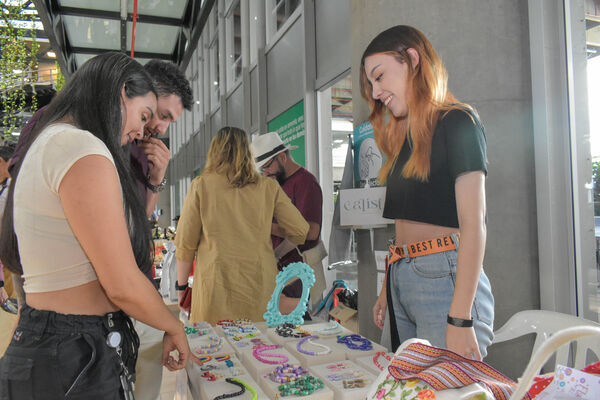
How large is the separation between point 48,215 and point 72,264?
117mm

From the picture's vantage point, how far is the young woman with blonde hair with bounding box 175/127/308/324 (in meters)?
2.15

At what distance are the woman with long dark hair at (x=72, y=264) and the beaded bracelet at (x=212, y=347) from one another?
42 centimetres

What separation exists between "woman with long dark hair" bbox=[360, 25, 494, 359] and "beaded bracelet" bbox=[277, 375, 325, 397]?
490mm

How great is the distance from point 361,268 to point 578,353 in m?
1.54

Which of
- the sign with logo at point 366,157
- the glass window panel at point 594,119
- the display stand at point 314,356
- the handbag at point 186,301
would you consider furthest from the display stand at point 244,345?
the glass window panel at point 594,119

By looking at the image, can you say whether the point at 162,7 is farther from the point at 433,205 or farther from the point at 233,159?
the point at 433,205

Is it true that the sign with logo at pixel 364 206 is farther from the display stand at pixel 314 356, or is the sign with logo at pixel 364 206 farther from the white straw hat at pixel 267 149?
the display stand at pixel 314 356

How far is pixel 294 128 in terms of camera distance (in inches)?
208

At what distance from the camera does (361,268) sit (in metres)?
2.86

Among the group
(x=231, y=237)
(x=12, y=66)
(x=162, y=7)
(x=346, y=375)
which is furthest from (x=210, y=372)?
(x=162, y=7)

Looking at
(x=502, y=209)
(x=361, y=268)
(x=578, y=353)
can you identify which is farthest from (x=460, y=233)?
(x=361, y=268)

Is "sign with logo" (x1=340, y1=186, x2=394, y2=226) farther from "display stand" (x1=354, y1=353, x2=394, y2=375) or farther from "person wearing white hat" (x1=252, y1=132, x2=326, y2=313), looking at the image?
"display stand" (x1=354, y1=353, x2=394, y2=375)

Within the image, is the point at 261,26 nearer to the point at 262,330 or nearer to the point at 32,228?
the point at 262,330

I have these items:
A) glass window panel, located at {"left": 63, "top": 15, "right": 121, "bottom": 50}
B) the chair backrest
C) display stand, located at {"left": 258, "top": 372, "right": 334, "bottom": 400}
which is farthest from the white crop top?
glass window panel, located at {"left": 63, "top": 15, "right": 121, "bottom": 50}
